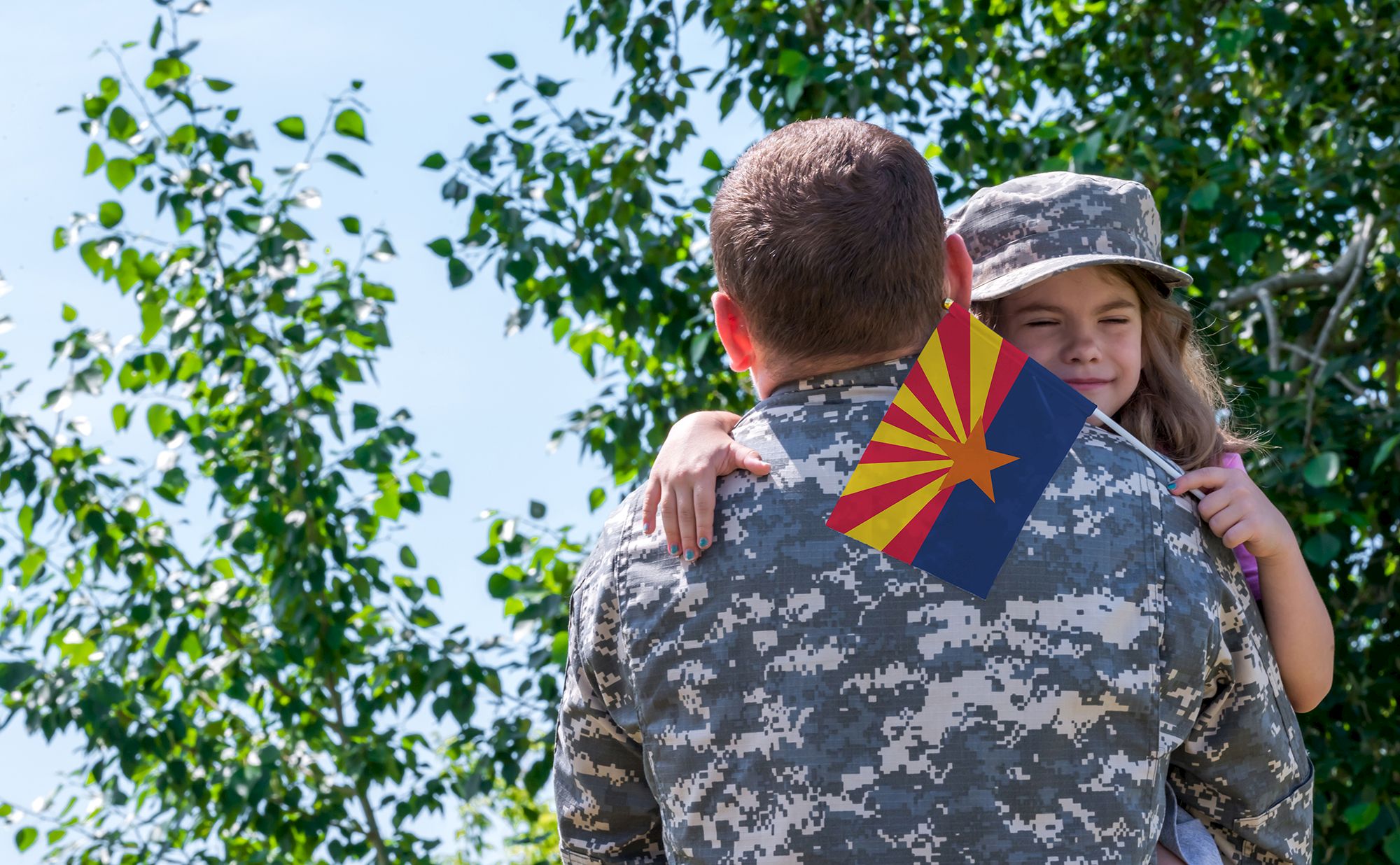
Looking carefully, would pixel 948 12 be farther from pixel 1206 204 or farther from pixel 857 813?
pixel 857 813

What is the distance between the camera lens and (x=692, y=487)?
1232mm

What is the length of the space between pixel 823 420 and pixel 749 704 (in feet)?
0.84

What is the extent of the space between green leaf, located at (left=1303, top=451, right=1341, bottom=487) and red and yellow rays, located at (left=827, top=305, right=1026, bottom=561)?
71.7 inches

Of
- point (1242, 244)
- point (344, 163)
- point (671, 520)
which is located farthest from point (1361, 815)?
point (344, 163)

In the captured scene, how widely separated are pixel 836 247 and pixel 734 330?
0.16m

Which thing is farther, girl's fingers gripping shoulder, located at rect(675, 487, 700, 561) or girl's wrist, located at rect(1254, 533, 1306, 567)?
girl's wrist, located at rect(1254, 533, 1306, 567)

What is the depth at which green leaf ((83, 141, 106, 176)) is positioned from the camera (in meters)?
3.75

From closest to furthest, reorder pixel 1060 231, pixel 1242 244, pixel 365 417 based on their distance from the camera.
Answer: pixel 1060 231 < pixel 1242 244 < pixel 365 417

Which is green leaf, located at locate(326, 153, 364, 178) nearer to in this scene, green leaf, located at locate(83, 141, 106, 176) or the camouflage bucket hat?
green leaf, located at locate(83, 141, 106, 176)

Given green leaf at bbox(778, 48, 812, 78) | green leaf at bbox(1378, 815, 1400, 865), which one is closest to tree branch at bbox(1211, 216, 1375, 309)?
green leaf at bbox(778, 48, 812, 78)

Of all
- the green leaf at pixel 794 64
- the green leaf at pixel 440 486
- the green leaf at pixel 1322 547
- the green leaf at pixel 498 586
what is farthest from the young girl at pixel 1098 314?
the green leaf at pixel 440 486

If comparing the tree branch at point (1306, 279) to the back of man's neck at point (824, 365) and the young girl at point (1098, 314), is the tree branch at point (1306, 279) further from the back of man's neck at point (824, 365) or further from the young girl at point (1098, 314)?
the back of man's neck at point (824, 365)

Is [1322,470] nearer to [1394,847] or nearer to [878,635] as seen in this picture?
[1394,847]

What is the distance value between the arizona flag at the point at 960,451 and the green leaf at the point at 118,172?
3.07 meters
